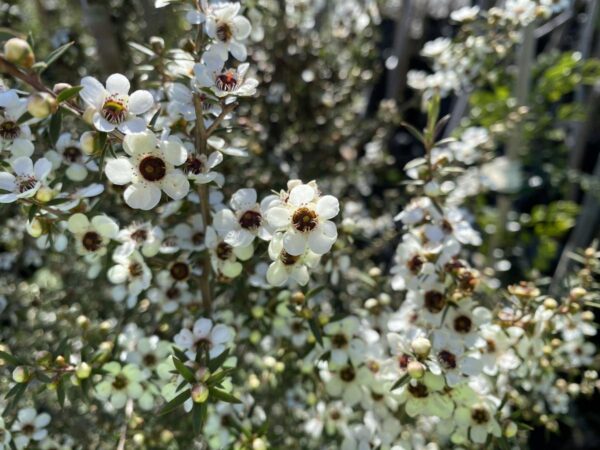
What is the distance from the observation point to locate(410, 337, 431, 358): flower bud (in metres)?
1.03

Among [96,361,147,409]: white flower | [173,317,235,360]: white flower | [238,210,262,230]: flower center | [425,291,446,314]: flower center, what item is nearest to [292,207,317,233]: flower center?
[238,210,262,230]: flower center

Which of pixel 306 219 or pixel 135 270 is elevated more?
pixel 306 219

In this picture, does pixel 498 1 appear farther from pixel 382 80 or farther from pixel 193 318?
pixel 193 318

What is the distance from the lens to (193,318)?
1209 millimetres

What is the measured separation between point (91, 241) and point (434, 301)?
750 mm

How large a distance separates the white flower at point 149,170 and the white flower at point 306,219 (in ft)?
0.56

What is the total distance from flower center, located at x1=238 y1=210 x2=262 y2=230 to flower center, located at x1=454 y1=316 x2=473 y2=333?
50 cm

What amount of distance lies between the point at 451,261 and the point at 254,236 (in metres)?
0.46

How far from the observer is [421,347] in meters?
1.02

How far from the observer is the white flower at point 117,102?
0.86 meters

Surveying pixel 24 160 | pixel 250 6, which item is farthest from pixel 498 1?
pixel 24 160

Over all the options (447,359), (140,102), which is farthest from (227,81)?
(447,359)

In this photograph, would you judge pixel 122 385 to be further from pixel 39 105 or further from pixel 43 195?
pixel 39 105

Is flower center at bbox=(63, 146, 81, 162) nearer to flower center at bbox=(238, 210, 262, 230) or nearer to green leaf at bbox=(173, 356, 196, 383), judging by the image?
flower center at bbox=(238, 210, 262, 230)
